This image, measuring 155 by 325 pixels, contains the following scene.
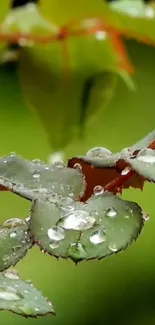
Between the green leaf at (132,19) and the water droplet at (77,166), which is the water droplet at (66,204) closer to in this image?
the water droplet at (77,166)

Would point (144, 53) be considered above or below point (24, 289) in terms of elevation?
above

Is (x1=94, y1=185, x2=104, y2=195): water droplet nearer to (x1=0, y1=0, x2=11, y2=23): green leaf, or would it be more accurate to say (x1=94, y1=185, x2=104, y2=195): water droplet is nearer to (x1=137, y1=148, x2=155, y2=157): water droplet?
(x1=137, y1=148, x2=155, y2=157): water droplet

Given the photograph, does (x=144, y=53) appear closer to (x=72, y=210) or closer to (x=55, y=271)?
(x=55, y=271)

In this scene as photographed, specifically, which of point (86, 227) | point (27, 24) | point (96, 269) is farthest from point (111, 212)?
point (27, 24)

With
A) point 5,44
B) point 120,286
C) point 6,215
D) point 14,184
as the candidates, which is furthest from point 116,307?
point 5,44

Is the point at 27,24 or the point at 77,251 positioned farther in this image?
the point at 27,24

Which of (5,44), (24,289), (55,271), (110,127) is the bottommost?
(24,289)

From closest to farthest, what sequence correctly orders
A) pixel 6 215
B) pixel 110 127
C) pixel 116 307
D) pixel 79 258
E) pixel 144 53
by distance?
pixel 79 258 < pixel 116 307 < pixel 6 215 < pixel 110 127 < pixel 144 53

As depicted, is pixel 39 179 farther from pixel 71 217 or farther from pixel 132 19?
→ pixel 132 19

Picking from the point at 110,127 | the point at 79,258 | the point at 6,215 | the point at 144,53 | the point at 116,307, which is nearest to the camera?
the point at 79,258
